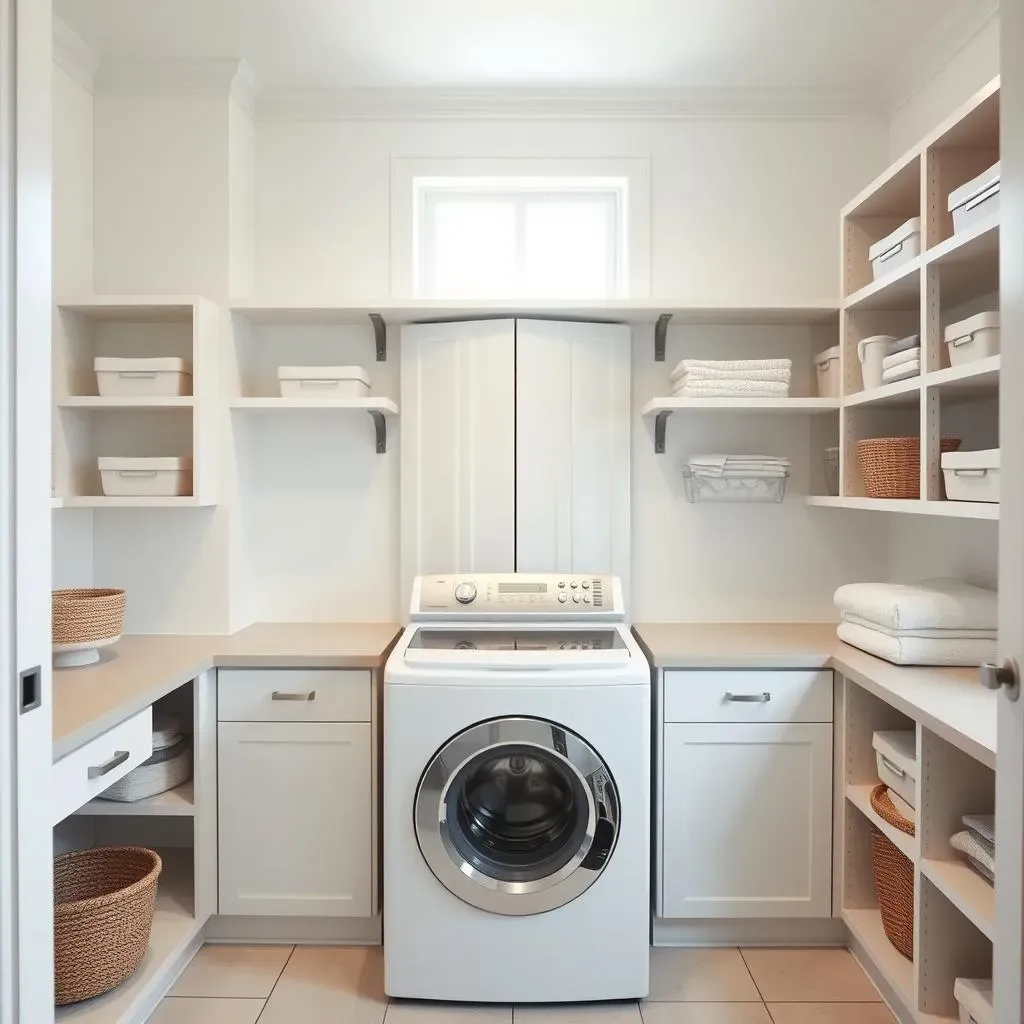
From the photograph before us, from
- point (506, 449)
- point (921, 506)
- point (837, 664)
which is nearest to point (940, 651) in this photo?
point (837, 664)

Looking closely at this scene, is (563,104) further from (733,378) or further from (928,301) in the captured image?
(928,301)

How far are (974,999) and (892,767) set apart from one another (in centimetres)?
52

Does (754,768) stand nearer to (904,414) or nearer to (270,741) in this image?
(904,414)

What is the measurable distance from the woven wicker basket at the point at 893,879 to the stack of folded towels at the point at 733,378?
1192 mm

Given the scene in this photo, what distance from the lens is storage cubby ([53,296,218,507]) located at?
8.15ft

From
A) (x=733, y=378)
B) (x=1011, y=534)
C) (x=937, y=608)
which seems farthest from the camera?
(x=733, y=378)

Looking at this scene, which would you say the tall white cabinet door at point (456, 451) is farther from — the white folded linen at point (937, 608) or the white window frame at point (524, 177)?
the white folded linen at point (937, 608)

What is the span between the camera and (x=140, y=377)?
2.51 m

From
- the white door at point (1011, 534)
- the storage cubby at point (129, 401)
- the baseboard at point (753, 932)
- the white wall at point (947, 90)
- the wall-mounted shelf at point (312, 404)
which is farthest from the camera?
the wall-mounted shelf at point (312, 404)

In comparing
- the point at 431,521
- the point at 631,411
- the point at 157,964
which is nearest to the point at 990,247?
the point at 631,411

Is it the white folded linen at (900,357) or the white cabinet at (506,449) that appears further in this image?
the white cabinet at (506,449)

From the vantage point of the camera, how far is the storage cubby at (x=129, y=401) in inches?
97.8

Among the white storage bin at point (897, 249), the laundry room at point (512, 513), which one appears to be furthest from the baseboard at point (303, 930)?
the white storage bin at point (897, 249)

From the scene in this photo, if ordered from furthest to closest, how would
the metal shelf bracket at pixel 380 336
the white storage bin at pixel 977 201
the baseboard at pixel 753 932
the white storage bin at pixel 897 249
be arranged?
the metal shelf bracket at pixel 380 336 → the baseboard at pixel 753 932 → the white storage bin at pixel 897 249 → the white storage bin at pixel 977 201
